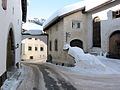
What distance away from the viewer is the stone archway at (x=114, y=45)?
15773 millimetres

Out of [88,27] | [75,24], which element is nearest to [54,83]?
[75,24]

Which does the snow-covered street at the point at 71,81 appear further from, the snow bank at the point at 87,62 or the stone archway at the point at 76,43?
the stone archway at the point at 76,43

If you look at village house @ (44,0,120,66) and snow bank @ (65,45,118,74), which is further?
village house @ (44,0,120,66)

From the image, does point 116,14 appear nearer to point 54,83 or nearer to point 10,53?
point 10,53

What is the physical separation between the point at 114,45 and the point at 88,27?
15.0 ft

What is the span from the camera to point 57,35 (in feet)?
70.5

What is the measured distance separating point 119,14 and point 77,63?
21.0 feet

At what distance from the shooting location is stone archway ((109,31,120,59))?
15.8 meters

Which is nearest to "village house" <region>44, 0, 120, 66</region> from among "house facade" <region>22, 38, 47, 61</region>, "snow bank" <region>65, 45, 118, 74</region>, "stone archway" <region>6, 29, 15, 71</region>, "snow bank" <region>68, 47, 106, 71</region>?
"snow bank" <region>68, 47, 106, 71</region>

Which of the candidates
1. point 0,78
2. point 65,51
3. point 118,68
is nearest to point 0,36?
point 0,78

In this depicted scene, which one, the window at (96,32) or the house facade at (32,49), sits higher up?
the window at (96,32)

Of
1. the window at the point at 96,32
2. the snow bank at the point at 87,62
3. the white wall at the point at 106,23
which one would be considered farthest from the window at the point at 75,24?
the snow bank at the point at 87,62

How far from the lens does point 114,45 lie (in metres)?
16.2

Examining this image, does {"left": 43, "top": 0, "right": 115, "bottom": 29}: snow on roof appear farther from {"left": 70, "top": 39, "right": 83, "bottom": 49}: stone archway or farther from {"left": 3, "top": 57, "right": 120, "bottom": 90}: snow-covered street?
{"left": 3, "top": 57, "right": 120, "bottom": 90}: snow-covered street
